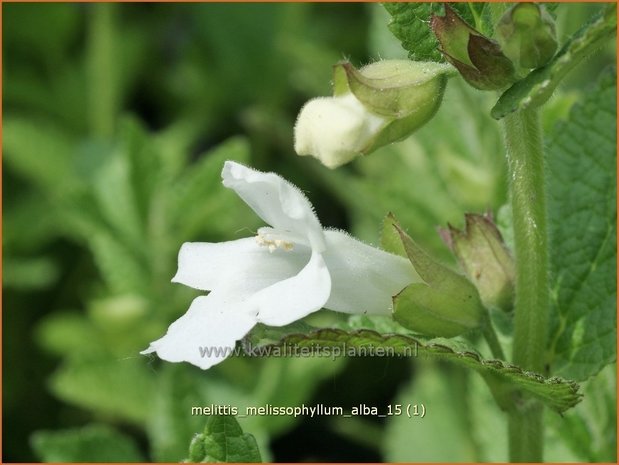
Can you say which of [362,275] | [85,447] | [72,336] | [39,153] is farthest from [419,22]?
[39,153]

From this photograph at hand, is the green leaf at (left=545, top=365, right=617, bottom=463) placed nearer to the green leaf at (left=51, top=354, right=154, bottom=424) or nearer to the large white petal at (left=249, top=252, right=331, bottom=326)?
the large white petal at (left=249, top=252, right=331, bottom=326)

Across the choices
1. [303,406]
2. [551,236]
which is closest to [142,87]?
[303,406]

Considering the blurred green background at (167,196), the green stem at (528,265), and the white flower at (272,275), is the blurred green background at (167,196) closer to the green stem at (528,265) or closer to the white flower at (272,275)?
the green stem at (528,265)

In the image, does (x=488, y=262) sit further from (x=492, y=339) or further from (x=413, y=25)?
(x=413, y=25)

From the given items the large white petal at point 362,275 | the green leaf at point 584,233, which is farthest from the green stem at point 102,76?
the large white petal at point 362,275

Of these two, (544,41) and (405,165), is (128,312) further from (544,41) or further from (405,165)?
(544,41)
